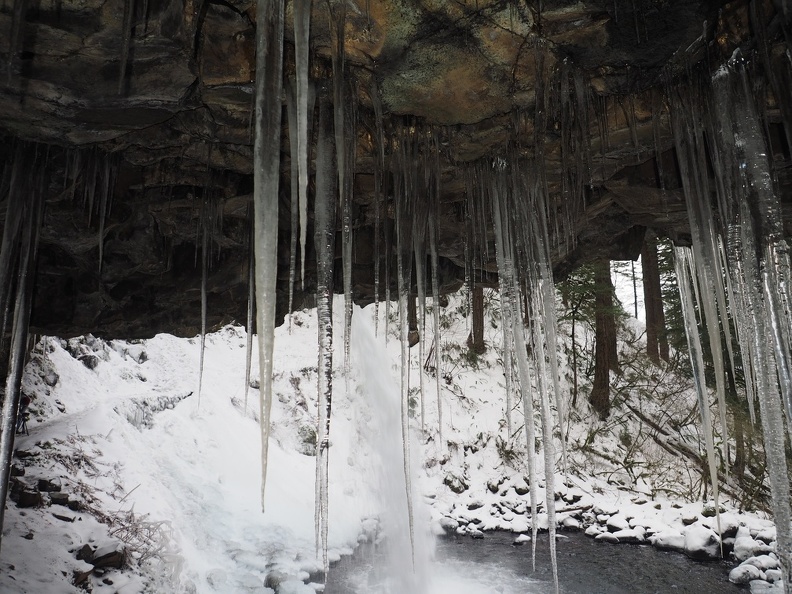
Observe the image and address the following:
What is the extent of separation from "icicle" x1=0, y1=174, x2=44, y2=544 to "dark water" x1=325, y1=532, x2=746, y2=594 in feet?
15.9

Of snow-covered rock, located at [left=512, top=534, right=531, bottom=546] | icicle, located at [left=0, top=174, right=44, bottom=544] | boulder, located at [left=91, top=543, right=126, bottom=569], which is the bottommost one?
snow-covered rock, located at [left=512, top=534, right=531, bottom=546]

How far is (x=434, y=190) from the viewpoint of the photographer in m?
4.61

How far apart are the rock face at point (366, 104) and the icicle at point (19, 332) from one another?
0.29 metres

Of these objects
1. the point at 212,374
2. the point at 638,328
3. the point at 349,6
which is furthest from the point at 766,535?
the point at 212,374

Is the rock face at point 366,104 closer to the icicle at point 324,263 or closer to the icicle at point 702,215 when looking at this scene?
the icicle at point 702,215

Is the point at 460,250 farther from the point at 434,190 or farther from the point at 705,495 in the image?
the point at 705,495

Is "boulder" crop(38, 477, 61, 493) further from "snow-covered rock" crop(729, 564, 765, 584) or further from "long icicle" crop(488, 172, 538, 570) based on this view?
"snow-covered rock" crop(729, 564, 765, 584)

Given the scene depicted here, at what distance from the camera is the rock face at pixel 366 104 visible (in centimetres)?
306

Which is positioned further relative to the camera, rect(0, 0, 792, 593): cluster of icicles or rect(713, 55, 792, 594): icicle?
rect(713, 55, 792, 594): icicle

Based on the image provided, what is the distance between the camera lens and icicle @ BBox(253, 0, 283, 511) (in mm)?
2766

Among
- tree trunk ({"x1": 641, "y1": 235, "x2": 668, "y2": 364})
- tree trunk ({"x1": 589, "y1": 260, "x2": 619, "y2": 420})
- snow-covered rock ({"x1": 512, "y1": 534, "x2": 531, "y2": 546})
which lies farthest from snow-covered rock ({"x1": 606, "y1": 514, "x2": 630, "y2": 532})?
tree trunk ({"x1": 641, "y1": 235, "x2": 668, "y2": 364})

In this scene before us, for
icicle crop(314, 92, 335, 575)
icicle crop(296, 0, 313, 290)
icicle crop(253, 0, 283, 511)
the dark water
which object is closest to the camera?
icicle crop(296, 0, 313, 290)

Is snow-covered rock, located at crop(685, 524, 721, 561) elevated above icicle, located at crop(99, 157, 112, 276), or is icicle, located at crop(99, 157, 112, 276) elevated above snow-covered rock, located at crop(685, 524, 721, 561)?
icicle, located at crop(99, 157, 112, 276)

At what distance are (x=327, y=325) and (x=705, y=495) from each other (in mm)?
9443
